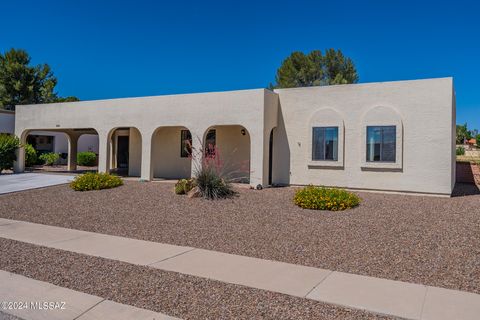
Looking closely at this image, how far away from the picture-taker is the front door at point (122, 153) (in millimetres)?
26428

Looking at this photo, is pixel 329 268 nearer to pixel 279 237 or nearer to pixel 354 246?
pixel 354 246

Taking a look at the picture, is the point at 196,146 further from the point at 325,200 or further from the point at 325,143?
the point at 325,200

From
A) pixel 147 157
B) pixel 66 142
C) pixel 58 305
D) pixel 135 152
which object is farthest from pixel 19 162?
pixel 58 305

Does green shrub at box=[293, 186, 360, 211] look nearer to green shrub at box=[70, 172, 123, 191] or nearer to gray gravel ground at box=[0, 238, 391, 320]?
gray gravel ground at box=[0, 238, 391, 320]

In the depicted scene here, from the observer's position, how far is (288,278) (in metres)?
5.59

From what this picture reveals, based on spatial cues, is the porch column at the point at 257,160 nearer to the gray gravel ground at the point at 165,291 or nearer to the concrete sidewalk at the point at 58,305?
the gray gravel ground at the point at 165,291

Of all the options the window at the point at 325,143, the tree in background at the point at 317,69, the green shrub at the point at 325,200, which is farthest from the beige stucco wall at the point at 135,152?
the tree in background at the point at 317,69

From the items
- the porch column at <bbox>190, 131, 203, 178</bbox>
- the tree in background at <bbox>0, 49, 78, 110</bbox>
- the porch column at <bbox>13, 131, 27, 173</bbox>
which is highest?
the tree in background at <bbox>0, 49, 78, 110</bbox>

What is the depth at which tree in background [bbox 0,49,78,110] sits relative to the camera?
134ft

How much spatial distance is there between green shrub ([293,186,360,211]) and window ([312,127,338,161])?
171 inches

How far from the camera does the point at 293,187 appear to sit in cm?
1652

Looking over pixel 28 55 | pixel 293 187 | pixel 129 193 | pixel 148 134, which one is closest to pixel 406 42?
pixel 293 187

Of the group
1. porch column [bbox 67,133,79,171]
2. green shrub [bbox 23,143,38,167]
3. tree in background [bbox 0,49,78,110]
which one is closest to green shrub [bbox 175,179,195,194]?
porch column [bbox 67,133,79,171]

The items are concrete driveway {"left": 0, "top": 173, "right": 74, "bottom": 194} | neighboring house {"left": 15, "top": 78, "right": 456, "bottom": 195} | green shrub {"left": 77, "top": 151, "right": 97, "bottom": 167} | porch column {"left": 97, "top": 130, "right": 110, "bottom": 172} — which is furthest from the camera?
green shrub {"left": 77, "top": 151, "right": 97, "bottom": 167}
